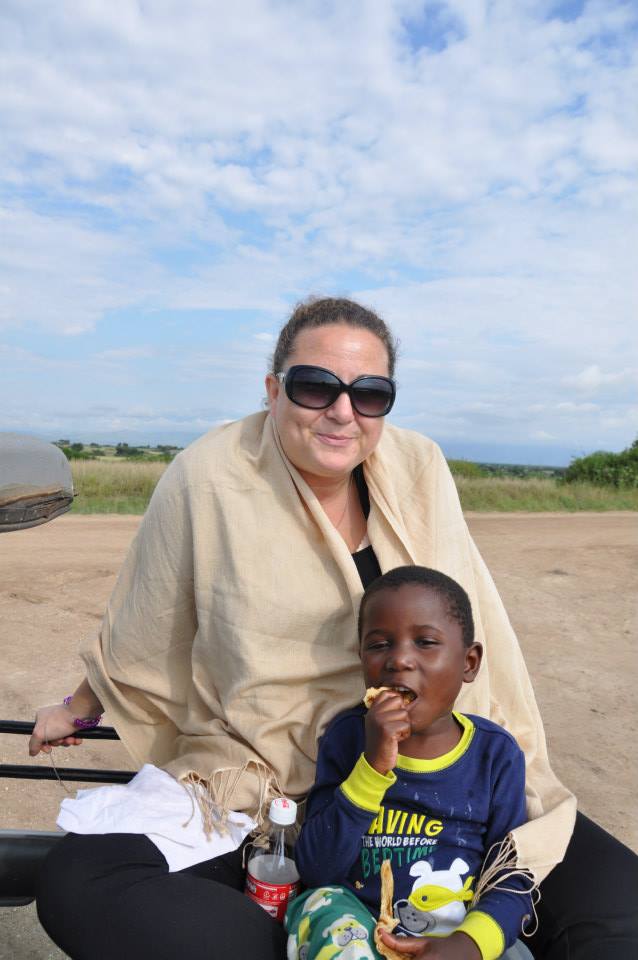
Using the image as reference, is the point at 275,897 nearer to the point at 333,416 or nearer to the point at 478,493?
the point at 333,416

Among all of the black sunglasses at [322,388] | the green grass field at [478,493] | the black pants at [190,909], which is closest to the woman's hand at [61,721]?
the black pants at [190,909]

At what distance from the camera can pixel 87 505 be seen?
507 inches

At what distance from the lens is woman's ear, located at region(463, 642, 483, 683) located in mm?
2150

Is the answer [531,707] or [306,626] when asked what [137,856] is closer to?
[306,626]

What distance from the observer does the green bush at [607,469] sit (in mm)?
18062

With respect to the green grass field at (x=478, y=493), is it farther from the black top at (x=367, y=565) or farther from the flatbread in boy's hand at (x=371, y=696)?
the flatbread in boy's hand at (x=371, y=696)

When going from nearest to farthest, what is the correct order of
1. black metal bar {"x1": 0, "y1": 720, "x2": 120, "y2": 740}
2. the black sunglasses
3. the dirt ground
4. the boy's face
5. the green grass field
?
the boy's face → the black sunglasses → black metal bar {"x1": 0, "y1": 720, "x2": 120, "y2": 740} → the dirt ground → the green grass field

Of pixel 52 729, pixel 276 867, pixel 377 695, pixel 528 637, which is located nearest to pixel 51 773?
pixel 52 729

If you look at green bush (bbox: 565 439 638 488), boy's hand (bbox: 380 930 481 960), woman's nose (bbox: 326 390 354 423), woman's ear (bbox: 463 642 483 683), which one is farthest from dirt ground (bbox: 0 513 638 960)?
green bush (bbox: 565 439 638 488)

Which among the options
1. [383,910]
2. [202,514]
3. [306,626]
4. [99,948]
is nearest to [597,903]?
[383,910]

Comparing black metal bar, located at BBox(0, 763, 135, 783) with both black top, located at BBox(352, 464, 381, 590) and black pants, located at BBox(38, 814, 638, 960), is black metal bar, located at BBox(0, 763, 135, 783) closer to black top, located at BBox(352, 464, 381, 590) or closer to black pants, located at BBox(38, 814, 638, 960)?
black pants, located at BBox(38, 814, 638, 960)

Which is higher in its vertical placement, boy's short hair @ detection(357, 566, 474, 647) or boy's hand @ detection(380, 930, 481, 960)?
boy's short hair @ detection(357, 566, 474, 647)

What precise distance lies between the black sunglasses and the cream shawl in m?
0.23

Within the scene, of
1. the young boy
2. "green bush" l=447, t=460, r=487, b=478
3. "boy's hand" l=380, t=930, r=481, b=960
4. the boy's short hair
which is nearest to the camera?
"boy's hand" l=380, t=930, r=481, b=960
